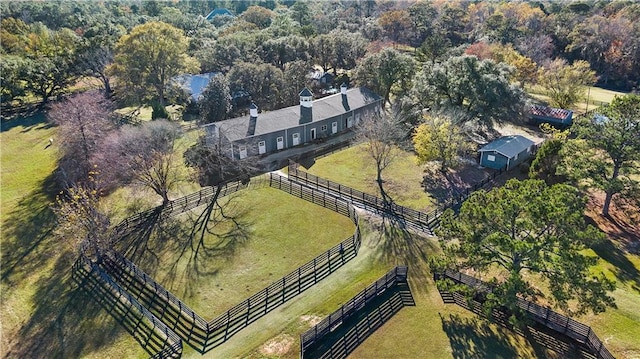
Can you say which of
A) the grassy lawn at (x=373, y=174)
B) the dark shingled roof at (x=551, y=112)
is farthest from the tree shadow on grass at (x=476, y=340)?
the dark shingled roof at (x=551, y=112)

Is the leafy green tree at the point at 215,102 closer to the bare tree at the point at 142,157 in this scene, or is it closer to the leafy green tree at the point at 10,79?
the bare tree at the point at 142,157

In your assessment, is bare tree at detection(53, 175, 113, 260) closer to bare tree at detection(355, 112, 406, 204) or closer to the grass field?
the grass field

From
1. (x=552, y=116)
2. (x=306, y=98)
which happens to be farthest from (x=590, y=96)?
(x=306, y=98)

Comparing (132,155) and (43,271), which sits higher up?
(132,155)

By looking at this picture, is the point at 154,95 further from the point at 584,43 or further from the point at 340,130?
the point at 584,43

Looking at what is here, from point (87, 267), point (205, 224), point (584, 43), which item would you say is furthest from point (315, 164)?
point (584, 43)
